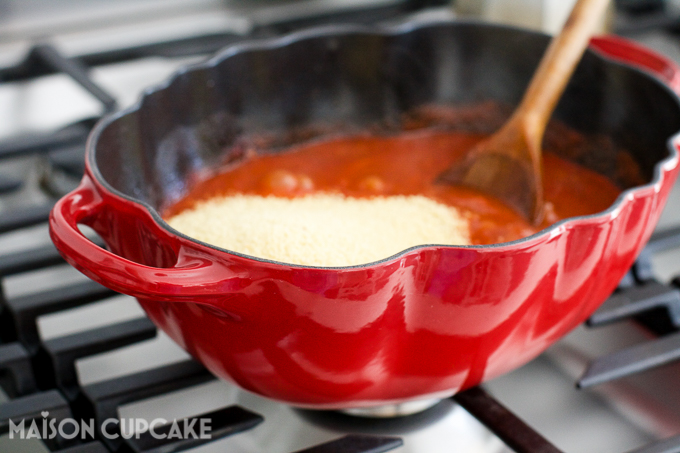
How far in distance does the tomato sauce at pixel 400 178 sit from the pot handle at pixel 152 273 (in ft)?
0.72

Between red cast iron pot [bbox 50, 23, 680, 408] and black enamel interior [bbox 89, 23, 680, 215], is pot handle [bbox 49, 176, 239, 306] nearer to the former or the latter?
red cast iron pot [bbox 50, 23, 680, 408]

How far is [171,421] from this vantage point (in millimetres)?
413

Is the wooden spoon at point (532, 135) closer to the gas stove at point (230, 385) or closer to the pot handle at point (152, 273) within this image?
the gas stove at point (230, 385)

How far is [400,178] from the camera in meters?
0.61

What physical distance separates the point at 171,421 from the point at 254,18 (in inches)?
23.0

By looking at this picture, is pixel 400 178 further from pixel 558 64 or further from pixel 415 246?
pixel 415 246

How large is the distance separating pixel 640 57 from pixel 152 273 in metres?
0.46

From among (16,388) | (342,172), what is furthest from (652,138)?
(16,388)

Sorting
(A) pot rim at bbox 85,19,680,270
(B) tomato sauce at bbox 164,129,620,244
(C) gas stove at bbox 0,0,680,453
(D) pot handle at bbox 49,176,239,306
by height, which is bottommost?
(C) gas stove at bbox 0,0,680,453

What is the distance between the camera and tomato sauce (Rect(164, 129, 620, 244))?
1.75 ft

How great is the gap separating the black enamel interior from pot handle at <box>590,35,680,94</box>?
0.03m

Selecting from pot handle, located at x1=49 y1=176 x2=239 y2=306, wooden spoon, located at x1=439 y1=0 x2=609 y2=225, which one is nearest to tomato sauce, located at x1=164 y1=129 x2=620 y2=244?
wooden spoon, located at x1=439 y1=0 x2=609 y2=225

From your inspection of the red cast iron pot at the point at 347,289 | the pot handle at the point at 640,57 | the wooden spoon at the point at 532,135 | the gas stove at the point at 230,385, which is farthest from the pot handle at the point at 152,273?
the pot handle at the point at 640,57

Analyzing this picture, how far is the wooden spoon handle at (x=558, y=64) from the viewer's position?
0.52m
